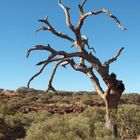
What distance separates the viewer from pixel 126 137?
2006 cm

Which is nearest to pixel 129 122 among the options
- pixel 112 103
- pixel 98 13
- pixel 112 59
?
pixel 112 103

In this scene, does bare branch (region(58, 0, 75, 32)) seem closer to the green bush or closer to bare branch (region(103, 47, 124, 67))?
bare branch (region(103, 47, 124, 67))

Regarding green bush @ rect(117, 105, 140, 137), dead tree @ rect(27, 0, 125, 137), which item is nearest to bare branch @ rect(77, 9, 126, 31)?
dead tree @ rect(27, 0, 125, 137)

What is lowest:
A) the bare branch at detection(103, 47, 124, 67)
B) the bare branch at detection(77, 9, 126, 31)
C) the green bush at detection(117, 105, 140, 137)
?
the green bush at detection(117, 105, 140, 137)

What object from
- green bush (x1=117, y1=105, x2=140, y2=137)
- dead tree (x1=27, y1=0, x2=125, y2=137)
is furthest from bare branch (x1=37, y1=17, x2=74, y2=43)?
green bush (x1=117, y1=105, x2=140, y2=137)

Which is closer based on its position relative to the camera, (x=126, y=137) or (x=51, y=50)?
(x=51, y=50)

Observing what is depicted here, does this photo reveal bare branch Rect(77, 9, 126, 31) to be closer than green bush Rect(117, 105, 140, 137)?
Yes

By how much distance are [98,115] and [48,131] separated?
39.4 feet

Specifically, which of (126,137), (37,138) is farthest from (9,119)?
(37,138)

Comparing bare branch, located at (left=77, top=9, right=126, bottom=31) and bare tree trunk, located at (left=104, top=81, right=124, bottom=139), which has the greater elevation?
bare branch, located at (left=77, top=9, right=126, bottom=31)

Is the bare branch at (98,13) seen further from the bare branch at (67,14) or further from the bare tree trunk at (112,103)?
the bare tree trunk at (112,103)

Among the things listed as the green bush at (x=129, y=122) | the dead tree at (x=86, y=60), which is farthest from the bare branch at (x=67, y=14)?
the green bush at (x=129, y=122)

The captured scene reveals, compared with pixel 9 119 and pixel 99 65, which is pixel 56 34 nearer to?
pixel 99 65

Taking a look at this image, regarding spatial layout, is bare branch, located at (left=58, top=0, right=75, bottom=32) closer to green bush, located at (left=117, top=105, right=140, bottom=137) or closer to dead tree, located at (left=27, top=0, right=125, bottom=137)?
dead tree, located at (left=27, top=0, right=125, bottom=137)
